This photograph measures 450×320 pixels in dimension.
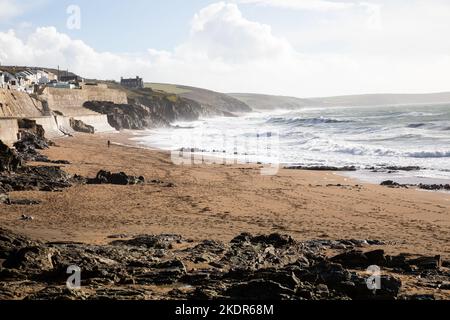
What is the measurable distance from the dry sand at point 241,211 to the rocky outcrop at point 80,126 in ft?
95.8

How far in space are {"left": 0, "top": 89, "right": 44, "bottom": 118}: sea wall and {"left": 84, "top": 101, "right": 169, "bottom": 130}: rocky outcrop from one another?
20.0 metres

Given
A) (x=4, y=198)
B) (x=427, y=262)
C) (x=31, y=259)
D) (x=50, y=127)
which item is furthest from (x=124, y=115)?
(x=31, y=259)

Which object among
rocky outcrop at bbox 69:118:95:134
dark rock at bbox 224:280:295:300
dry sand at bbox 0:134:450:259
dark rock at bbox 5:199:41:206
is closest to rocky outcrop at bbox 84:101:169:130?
rocky outcrop at bbox 69:118:95:134

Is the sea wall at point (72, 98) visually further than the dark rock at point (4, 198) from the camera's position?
Yes

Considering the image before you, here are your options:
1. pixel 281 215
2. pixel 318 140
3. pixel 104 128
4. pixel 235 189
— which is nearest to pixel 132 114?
pixel 104 128

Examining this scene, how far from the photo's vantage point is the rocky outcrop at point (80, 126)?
53647 millimetres

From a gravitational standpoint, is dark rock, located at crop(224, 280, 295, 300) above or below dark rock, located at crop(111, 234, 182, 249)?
above

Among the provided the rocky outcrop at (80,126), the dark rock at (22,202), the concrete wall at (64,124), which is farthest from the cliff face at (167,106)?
the dark rock at (22,202)

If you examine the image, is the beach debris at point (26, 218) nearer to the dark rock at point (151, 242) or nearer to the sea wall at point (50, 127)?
the dark rock at point (151, 242)

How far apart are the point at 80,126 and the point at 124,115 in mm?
21286

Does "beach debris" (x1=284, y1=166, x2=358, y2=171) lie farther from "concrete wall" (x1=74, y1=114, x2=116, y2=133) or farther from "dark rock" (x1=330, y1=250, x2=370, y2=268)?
"concrete wall" (x1=74, y1=114, x2=116, y2=133)

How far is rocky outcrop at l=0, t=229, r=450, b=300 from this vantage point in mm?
7297

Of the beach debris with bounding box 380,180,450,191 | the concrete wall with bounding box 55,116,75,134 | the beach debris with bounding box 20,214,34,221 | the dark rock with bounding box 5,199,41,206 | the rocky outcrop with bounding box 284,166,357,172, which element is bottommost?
the beach debris with bounding box 380,180,450,191
